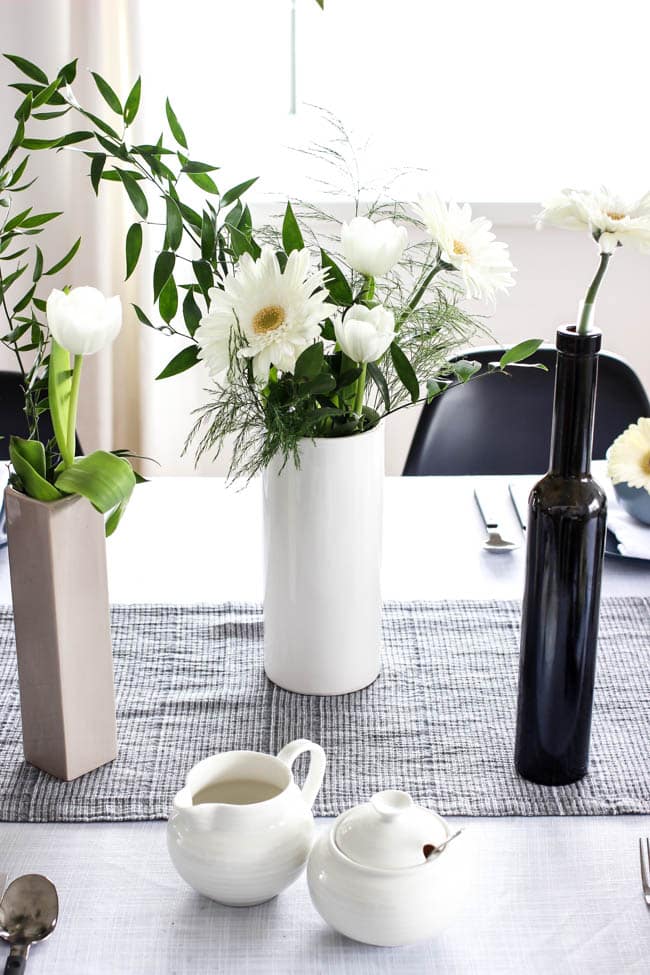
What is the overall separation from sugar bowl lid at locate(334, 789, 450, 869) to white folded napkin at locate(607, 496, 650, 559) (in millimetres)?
617

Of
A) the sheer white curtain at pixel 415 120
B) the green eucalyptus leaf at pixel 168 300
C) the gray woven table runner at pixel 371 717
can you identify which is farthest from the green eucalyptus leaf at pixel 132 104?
the sheer white curtain at pixel 415 120

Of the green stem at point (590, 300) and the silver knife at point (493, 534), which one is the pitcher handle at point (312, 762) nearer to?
the green stem at point (590, 300)

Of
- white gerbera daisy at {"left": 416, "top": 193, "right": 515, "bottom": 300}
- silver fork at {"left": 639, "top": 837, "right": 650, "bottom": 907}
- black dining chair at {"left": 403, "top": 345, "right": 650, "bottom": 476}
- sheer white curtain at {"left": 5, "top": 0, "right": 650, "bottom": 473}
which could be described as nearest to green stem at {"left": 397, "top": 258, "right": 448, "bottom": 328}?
white gerbera daisy at {"left": 416, "top": 193, "right": 515, "bottom": 300}

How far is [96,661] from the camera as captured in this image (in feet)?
2.93

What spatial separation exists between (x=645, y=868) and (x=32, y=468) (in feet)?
1.69

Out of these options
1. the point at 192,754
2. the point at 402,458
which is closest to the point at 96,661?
the point at 192,754

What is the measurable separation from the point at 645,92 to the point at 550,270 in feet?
1.63

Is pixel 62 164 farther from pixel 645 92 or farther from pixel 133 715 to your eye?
pixel 133 715

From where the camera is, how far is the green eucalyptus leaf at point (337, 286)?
912 mm

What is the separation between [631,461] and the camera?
123 cm

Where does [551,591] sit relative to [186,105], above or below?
below

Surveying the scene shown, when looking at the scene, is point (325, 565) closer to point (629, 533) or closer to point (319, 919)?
point (319, 919)

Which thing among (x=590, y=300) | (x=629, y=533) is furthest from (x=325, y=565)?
(x=629, y=533)

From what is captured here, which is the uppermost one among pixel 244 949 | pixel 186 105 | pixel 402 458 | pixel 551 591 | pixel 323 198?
pixel 186 105
